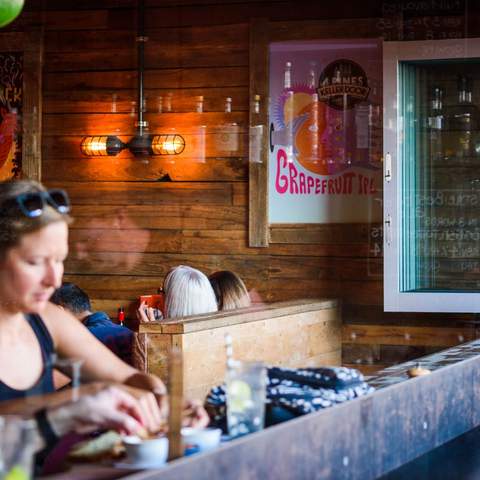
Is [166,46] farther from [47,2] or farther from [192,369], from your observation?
[192,369]

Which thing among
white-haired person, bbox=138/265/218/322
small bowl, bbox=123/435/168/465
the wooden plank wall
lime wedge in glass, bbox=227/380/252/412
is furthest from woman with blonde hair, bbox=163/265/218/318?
small bowl, bbox=123/435/168/465

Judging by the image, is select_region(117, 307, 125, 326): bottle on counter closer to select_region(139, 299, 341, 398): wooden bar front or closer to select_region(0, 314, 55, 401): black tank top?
select_region(139, 299, 341, 398): wooden bar front

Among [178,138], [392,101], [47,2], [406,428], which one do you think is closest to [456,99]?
[392,101]

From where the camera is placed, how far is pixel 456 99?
543cm

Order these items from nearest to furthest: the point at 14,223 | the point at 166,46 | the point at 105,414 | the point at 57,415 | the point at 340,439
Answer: the point at 57,415 < the point at 105,414 < the point at 14,223 < the point at 340,439 < the point at 166,46

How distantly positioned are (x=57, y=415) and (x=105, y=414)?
0.39ft

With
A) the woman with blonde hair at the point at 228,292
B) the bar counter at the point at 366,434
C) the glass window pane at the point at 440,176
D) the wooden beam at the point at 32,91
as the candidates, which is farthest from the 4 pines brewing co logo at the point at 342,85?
the bar counter at the point at 366,434

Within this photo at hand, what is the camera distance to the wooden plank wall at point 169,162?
18.7ft

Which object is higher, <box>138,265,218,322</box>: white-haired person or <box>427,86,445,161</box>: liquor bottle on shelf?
<box>427,86,445,161</box>: liquor bottle on shelf

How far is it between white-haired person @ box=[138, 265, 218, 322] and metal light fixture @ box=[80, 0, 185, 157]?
1.61 m

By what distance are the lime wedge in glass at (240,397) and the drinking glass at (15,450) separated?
1.80 feet

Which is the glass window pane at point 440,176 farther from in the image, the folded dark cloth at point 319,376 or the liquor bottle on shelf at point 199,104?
the folded dark cloth at point 319,376

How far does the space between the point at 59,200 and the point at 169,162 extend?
396 cm

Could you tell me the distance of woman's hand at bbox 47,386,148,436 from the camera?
159cm
